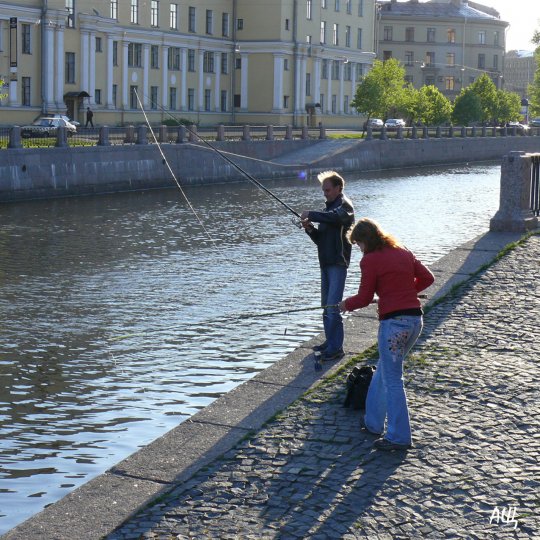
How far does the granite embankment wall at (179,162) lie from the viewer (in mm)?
33188

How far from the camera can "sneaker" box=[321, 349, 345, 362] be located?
33.3 ft

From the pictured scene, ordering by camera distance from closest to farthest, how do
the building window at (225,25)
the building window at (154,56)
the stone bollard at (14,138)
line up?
the stone bollard at (14,138) → the building window at (154,56) → the building window at (225,25)

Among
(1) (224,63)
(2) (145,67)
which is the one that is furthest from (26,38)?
(1) (224,63)

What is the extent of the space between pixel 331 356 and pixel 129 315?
5.21m

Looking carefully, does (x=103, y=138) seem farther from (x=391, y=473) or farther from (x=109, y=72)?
(x=391, y=473)

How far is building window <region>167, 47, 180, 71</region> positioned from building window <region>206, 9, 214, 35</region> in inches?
185

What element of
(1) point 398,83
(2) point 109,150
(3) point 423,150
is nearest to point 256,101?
(1) point 398,83

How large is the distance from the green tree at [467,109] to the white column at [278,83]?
43.0ft

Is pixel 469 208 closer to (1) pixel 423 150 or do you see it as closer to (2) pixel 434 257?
(2) pixel 434 257

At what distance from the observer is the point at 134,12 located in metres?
72.0

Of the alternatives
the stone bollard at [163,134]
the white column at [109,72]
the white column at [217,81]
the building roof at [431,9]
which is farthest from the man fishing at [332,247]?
the building roof at [431,9]

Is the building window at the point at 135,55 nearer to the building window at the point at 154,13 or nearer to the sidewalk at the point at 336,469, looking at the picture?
the building window at the point at 154,13

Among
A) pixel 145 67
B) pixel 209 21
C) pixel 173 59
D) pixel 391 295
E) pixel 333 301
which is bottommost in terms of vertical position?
pixel 333 301

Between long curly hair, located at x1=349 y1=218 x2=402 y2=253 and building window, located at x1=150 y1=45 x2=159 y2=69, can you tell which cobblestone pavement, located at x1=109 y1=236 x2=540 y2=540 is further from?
building window, located at x1=150 y1=45 x2=159 y2=69
